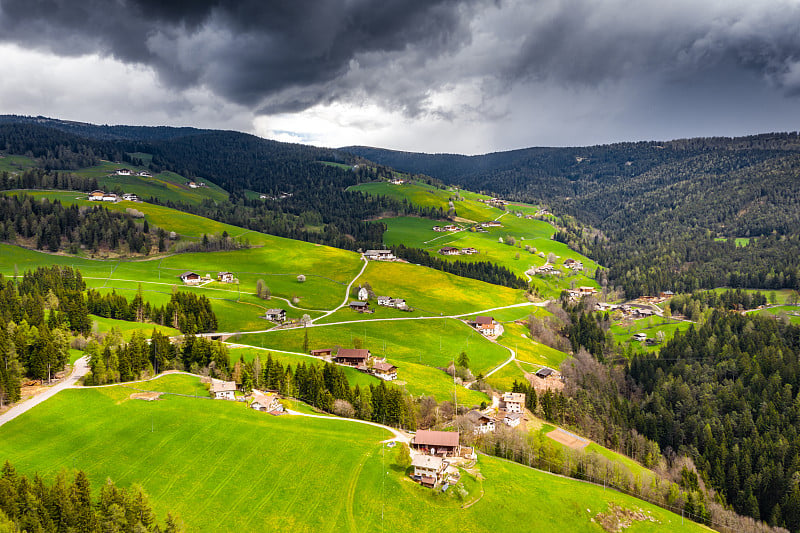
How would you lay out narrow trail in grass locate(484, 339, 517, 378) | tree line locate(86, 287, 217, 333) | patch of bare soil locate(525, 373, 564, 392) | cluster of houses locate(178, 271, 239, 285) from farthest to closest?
cluster of houses locate(178, 271, 239, 285), tree line locate(86, 287, 217, 333), narrow trail in grass locate(484, 339, 517, 378), patch of bare soil locate(525, 373, 564, 392)

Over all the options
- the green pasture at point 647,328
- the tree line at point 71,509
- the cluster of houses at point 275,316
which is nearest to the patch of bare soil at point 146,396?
the tree line at point 71,509

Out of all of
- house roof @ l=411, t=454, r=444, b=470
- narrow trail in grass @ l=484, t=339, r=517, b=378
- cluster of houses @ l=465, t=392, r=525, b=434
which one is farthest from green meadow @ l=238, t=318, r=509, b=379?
house roof @ l=411, t=454, r=444, b=470

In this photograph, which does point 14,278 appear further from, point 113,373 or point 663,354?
point 663,354

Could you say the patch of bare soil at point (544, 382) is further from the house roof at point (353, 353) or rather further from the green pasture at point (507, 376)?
the house roof at point (353, 353)

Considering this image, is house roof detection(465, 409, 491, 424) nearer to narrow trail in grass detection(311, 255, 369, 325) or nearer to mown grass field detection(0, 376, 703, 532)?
mown grass field detection(0, 376, 703, 532)

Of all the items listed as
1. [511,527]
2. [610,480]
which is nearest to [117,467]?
[511,527]

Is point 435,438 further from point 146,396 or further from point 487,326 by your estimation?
point 487,326
